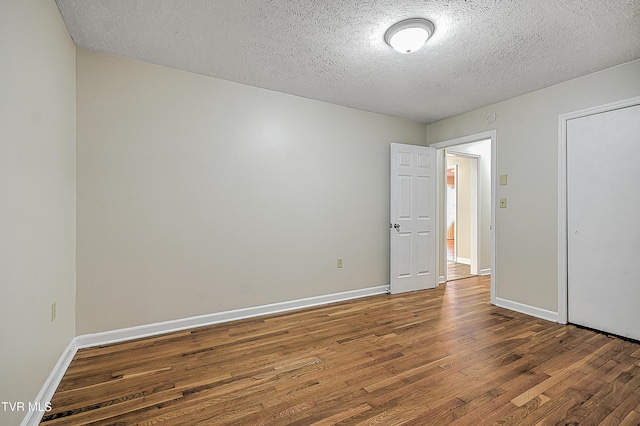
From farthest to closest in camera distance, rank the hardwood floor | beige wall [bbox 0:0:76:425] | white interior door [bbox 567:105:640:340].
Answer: white interior door [bbox 567:105:640:340] → the hardwood floor → beige wall [bbox 0:0:76:425]

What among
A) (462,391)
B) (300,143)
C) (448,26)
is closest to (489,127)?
(448,26)

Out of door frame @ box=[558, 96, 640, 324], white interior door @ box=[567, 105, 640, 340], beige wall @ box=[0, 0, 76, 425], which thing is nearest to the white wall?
beige wall @ box=[0, 0, 76, 425]

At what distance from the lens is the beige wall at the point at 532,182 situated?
3010 millimetres

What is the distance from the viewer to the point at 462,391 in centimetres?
188

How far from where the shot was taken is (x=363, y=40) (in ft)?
7.60

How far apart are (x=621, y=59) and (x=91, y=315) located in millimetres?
5120

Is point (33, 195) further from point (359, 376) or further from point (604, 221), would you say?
point (604, 221)

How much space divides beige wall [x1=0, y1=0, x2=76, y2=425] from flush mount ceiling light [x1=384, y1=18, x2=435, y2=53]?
2.17 meters

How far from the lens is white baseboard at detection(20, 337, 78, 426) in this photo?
1.52 metres

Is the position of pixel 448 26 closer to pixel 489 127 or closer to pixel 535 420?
pixel 489 127

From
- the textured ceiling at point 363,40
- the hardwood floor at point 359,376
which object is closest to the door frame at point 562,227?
the hardwood floor at point 359,376

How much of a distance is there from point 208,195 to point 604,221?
386cm

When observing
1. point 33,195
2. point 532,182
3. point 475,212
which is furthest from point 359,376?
point 475,212

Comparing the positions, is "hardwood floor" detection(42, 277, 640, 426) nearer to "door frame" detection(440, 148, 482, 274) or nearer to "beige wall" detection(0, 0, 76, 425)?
"beige wall" detection(0, 0, 76, 425)
